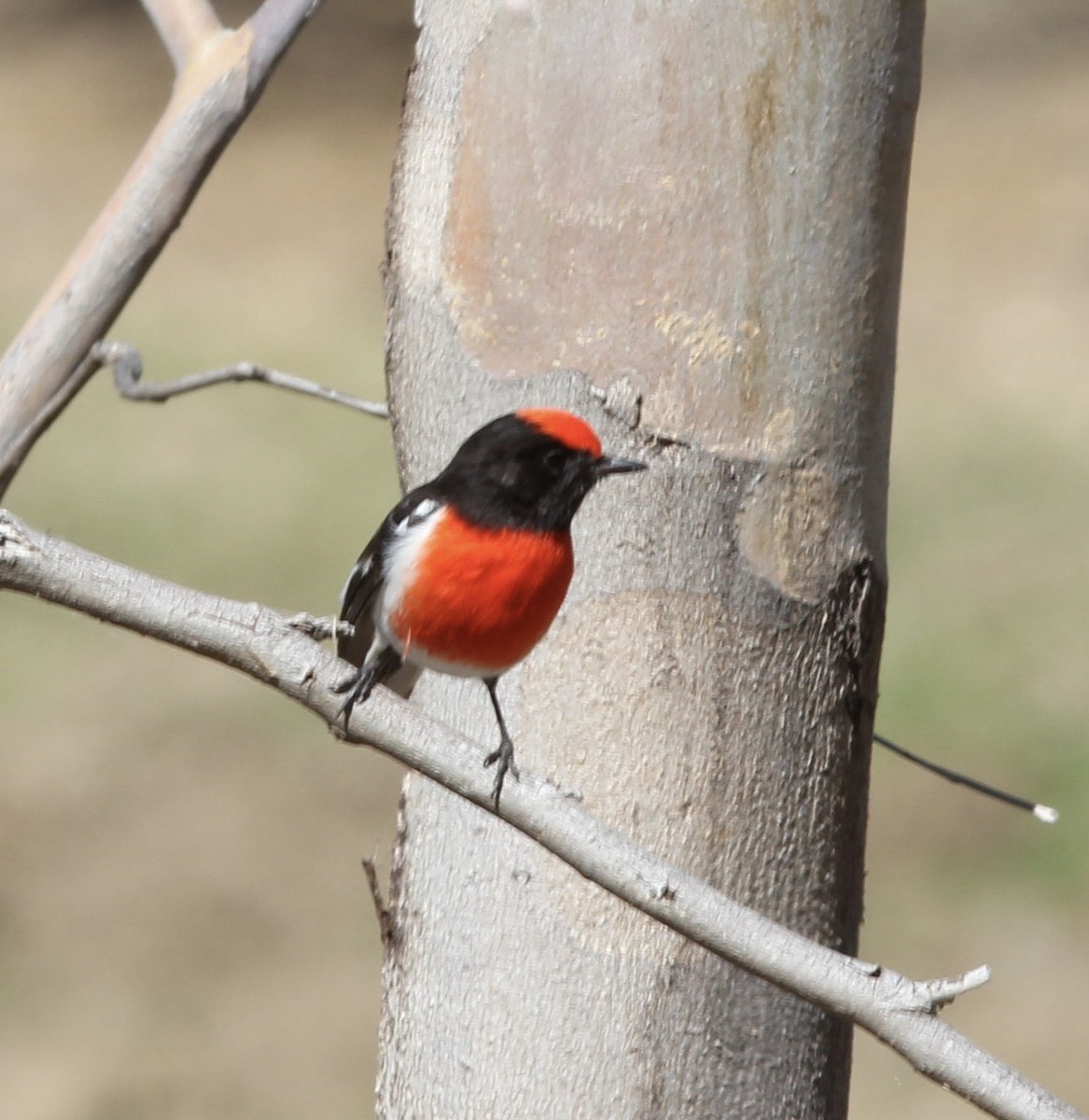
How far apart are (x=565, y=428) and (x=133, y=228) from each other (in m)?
1.01

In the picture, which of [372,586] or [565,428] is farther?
[372,586]

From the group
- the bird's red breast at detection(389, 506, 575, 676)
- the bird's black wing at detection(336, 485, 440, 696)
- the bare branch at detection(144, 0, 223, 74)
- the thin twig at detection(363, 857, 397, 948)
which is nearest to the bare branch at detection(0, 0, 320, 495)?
the bare branch at detection(144, 0, 223, 74)

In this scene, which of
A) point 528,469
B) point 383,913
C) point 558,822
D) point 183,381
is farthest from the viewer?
point 183,381

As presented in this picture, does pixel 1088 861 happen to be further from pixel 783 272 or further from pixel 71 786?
pixel 783 272

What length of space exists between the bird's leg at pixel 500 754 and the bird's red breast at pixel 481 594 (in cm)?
5

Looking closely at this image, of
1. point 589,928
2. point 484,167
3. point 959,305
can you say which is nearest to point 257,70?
point 484,167

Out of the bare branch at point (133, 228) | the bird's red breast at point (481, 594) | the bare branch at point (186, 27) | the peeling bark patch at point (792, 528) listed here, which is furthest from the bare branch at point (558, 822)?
the bare branch at point (186, 27)

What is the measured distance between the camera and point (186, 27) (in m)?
3.18

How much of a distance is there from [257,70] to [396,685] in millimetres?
1081

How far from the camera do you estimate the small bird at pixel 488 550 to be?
2539 mm

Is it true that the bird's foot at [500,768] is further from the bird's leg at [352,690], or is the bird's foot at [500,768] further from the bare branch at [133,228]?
the bare branch at [133,228]

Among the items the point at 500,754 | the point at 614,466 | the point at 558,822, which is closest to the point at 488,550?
the point at 614,466

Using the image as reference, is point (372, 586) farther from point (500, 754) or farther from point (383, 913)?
point (500, 754)

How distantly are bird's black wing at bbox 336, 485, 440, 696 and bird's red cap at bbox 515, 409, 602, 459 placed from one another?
0.25 meters
